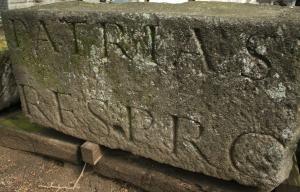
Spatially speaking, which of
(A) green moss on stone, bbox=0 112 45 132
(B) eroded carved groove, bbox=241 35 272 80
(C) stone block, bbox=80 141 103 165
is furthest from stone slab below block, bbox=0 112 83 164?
(B) eroded carved groove, bbox=241 35 272 80

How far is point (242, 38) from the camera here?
179cm

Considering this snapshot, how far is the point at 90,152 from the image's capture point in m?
2.59

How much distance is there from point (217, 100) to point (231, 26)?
414 millimetres

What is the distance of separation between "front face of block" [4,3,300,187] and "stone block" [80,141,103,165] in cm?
5

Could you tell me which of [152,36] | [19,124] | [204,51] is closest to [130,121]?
[152,36]

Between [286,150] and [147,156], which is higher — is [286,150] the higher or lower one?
the higher one

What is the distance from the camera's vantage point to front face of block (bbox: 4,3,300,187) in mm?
1806

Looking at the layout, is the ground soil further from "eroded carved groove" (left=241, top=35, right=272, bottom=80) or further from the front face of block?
"eroded carved groove" (left=241, top=35, right=272, bottom=80)

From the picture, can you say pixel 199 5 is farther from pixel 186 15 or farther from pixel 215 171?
pixel 215 171

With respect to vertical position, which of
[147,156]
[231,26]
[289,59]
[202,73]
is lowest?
[147,156]

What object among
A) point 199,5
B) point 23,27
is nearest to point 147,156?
point 199,5

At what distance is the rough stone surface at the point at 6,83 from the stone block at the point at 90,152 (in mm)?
1154

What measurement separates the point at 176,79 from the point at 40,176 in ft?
4.76

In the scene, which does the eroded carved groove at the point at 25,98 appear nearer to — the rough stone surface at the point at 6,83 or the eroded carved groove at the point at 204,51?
the rough stone surface at the point at 6,83
